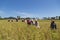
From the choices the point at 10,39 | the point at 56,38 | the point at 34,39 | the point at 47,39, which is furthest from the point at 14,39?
the point at 56,38

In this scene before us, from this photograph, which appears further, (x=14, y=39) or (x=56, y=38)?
(x=56, y=38)

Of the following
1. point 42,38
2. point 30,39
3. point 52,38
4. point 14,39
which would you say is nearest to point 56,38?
point 52,38

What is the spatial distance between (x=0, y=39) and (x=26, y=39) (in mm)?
768

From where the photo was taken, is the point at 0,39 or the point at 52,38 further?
the point at 52,38

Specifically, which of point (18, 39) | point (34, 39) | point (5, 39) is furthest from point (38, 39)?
point (5, 39)

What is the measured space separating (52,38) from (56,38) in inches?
5.0

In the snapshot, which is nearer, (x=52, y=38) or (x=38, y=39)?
(x=38, y=39)

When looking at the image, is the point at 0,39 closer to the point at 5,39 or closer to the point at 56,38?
the point at 5,39

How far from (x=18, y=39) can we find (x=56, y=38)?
49.7 inches

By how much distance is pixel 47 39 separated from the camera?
20.2 feet

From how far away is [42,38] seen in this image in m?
6.22

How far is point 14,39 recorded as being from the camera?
5934 mm

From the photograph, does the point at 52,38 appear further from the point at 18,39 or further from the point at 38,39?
the point at 18,39

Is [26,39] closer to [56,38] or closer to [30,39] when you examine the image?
[30,39]
